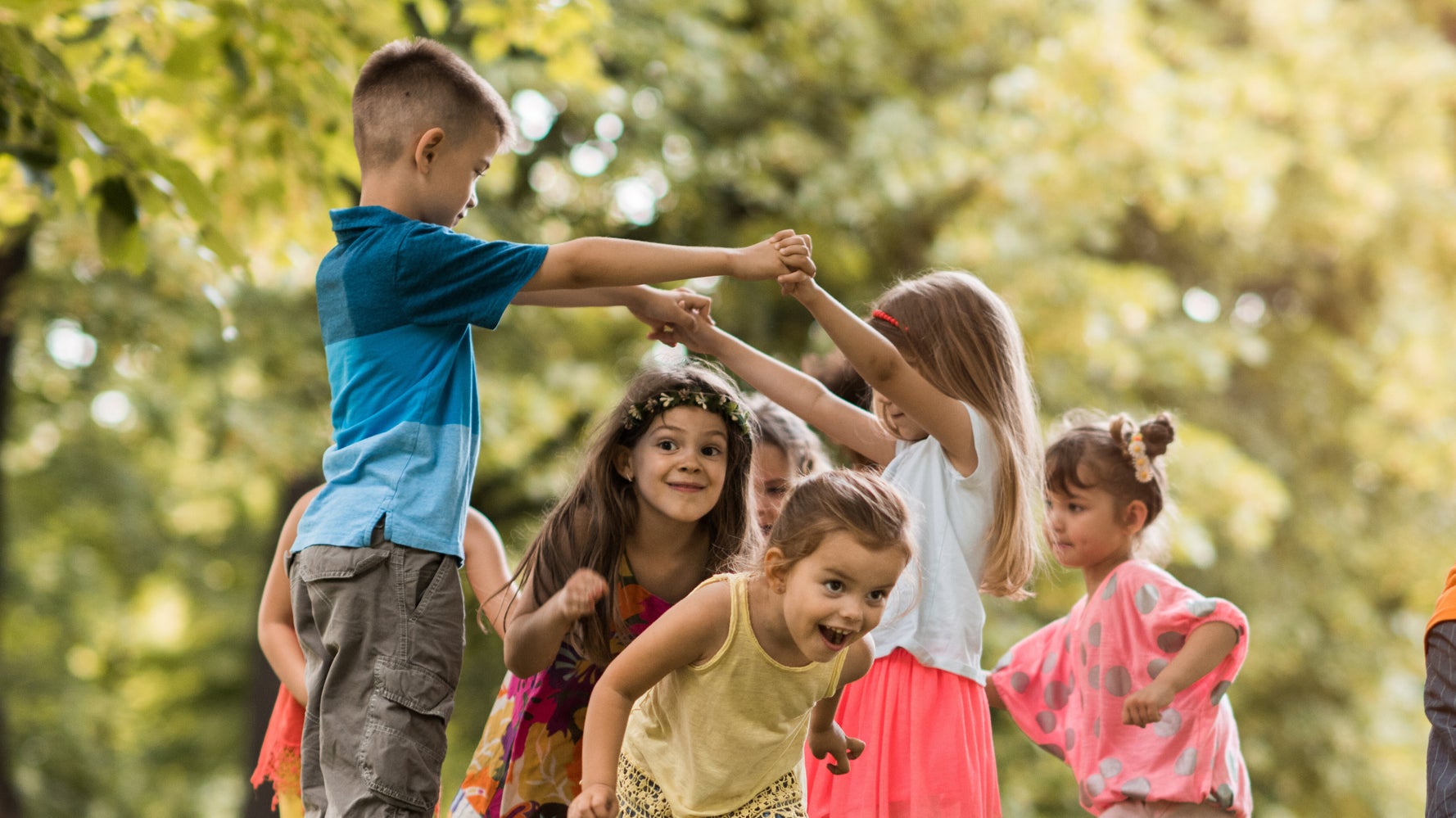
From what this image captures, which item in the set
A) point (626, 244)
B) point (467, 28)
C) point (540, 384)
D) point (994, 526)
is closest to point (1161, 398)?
point (540, 384)

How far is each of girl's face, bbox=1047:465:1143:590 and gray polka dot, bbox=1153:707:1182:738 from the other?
416 millimetres

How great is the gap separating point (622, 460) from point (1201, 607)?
159 cm

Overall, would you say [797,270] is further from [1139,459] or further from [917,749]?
[1139,459]

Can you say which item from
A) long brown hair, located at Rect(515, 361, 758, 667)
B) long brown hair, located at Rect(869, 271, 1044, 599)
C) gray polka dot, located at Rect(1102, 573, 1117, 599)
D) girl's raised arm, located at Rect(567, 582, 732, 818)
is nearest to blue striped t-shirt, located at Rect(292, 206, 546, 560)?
girl's raised arm, located at Rect(567, 582, 732, 818)

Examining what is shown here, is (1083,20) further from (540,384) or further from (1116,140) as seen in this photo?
(540,384)

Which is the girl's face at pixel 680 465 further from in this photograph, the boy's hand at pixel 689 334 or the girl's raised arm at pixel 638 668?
the girl's raised arm at pixel 638 668

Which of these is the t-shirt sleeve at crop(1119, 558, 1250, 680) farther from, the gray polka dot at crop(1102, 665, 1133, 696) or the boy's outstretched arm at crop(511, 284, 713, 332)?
the boy's outstretched arm at crop(511, 284, 713, 332)

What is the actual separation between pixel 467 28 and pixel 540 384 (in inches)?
95.4

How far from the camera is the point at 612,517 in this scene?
3312 millimetres

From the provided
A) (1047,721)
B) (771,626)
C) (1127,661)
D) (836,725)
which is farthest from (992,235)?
(771,626)

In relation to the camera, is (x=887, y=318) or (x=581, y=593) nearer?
(x=581, y=593)

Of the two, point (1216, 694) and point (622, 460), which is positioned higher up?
point (622, 460)

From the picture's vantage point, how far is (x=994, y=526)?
3.36m

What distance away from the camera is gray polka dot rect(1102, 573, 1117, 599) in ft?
12.1
